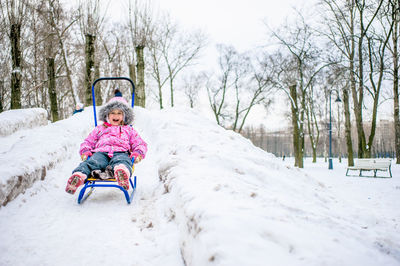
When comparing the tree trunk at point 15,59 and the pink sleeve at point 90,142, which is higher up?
the tree trunk at point 15,59

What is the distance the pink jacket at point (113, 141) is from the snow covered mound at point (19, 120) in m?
6.24

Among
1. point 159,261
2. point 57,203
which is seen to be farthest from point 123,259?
point 57,203

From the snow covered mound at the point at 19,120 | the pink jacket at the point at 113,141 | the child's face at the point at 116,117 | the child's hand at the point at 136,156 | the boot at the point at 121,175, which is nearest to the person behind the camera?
the boot at the point at 121,175

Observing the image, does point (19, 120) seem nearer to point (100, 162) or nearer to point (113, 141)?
point (113, 141)

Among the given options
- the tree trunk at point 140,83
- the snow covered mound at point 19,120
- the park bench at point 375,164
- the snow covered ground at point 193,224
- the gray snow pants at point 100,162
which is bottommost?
the park bench at point 375,164

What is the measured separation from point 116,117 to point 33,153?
159cm

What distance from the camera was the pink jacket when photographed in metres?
3.50

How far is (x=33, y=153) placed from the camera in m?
3.98

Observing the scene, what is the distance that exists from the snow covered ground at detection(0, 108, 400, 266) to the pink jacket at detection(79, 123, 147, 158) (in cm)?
53

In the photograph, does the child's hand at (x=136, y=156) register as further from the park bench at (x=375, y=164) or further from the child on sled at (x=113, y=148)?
the park bench at (x=375, y=164)

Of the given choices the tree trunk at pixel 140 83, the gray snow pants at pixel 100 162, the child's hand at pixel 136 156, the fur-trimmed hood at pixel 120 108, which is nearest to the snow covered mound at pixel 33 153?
the gray snow pants at pixel 100 162

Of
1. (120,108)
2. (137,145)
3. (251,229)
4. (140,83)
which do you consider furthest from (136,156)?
(140,83)

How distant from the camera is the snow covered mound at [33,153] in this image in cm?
293

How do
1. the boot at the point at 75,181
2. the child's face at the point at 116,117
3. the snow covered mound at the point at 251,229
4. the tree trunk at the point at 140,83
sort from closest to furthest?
the snow covered mound at the point at 251,229 < the boot at the point at 75,181 < the child's face at the point at 116,117 < the tree trunk at the point at 140,83
